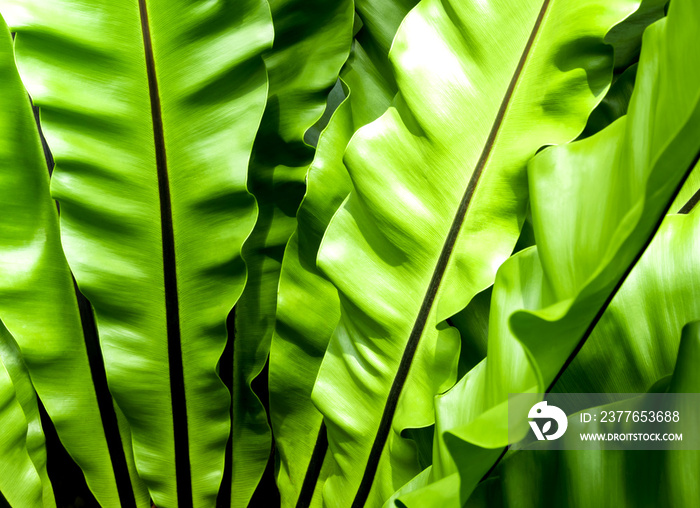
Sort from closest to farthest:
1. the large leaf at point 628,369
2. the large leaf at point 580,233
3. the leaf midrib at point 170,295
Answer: the large leaf at point 580,233 < the large leaf at point 628,369 < the leaf midrib at point 170,295

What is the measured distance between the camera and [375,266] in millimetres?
472

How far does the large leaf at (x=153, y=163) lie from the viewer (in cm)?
44

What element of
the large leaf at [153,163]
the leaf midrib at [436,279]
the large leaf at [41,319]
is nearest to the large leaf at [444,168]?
the leaf midrib at [436,279]

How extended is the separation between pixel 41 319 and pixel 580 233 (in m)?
0.50

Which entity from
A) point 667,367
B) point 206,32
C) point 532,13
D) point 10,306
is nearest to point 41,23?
point 206,32

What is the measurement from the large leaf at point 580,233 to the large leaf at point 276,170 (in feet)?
0.87

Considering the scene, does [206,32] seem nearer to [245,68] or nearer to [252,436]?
[245,68]

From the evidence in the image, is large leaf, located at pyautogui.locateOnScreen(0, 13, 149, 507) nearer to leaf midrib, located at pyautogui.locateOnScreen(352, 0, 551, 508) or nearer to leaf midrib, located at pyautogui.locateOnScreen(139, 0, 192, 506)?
leaf midrib, located at pyautogui.locateOnScreen(139, 0, 192, 506)

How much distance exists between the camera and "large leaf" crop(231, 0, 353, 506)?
1.74 ft

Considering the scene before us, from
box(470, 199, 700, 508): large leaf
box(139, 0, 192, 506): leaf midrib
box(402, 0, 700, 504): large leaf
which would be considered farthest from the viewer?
box(139, 0, 192, 506): leaf midrib

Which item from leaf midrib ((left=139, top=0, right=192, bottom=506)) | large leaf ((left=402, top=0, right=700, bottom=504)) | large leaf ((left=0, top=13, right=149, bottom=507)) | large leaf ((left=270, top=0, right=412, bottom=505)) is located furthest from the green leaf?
large leaf ((left=402, top=0, right=700, bottom=504))
